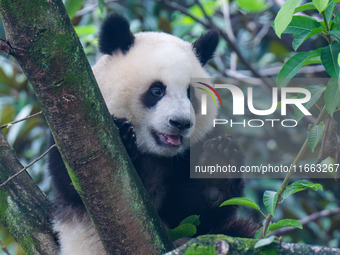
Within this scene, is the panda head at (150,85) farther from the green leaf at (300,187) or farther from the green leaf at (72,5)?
the green leaf at (300,187)

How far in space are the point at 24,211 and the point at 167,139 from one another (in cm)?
98

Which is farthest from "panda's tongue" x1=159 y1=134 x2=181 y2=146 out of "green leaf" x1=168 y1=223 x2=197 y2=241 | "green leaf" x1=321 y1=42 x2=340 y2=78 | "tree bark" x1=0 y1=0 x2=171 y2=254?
"green leaf" x1=321 y1=42 x2=340 y2=78

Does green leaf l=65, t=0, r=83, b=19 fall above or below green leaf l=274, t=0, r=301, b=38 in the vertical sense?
above

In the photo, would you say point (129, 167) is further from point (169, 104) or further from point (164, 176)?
point (164, 176)

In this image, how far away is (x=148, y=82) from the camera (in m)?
3.03

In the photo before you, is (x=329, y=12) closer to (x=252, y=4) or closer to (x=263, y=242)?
(x=263, y=242)

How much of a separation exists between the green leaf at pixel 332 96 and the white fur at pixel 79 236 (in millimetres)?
1689

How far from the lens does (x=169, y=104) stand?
2.93 meters

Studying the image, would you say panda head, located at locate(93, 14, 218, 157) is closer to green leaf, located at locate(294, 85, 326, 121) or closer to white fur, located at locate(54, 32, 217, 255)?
white fur, located at locate(54, 32, 217, 255)

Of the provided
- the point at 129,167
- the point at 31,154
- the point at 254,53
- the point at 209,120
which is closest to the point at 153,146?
the point at 209,120

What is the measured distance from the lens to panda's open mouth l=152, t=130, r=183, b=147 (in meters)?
3.05

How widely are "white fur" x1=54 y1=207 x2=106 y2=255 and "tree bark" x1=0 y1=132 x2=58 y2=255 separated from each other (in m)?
0.11

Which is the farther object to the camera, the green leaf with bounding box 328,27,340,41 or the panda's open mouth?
the panda's open mouth

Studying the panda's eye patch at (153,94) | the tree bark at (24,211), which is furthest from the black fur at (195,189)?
the panda's eye patch at (153,94)
